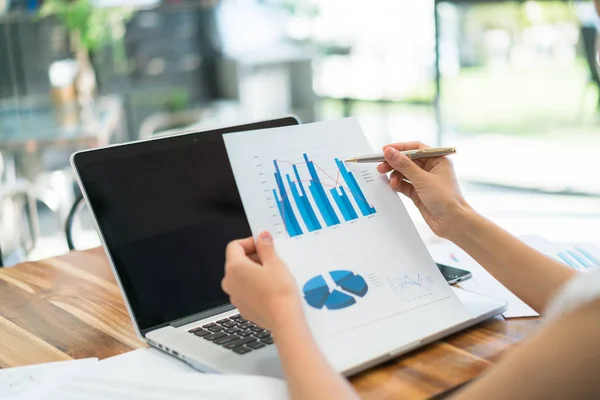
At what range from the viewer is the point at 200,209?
42.6 inches

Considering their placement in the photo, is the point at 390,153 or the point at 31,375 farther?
the point at 390,153

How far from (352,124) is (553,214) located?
9.88 ft

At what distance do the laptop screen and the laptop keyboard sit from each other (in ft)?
0.20

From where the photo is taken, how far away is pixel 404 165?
103 centimetres

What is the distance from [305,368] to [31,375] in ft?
1.26

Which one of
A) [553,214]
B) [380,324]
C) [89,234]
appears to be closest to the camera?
[380,324]

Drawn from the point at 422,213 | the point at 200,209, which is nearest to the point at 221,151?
the point at 200,209

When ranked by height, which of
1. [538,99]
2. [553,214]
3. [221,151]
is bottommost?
[553,214]

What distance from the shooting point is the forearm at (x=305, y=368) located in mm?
720

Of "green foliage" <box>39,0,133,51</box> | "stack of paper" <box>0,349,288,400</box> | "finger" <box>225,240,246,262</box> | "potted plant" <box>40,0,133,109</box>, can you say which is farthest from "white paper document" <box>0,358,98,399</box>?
"green foliage" <box>39,0,133,51</box>

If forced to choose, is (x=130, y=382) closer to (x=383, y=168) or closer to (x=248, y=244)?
(x=248, y=244)

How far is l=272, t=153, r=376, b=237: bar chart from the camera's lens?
36.2 inches

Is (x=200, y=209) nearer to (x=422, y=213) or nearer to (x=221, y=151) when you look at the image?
(x=221, y=151)

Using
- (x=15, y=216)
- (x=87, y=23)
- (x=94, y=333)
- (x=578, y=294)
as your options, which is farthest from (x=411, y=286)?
(x=87, y=23)
